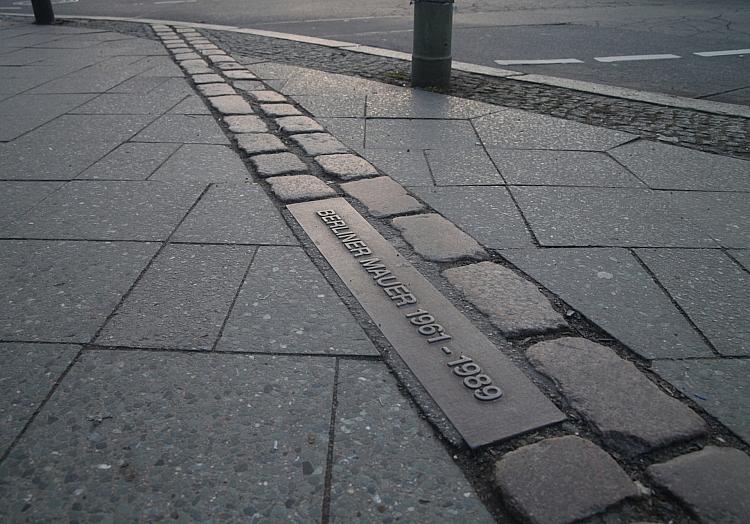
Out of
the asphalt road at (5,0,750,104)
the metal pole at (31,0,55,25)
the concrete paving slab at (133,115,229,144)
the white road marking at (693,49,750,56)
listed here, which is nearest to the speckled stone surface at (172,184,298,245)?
the concrete paving slab at (133,115,229,144)

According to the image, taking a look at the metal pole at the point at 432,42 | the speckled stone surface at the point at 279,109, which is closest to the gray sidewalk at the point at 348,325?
the speckled stone surface at the point at 279,109

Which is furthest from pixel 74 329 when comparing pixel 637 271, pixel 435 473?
pixel 637 271

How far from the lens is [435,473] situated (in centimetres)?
155

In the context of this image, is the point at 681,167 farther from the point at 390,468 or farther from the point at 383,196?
the point at 390,468

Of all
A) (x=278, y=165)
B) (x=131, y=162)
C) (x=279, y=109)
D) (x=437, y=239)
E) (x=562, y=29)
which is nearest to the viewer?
(x=437, y=239)

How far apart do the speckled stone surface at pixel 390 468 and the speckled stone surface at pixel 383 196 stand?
1.38 meters

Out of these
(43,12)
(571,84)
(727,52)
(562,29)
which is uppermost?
(43,12)

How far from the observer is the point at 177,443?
1.63 m

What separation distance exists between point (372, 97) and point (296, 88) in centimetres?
77

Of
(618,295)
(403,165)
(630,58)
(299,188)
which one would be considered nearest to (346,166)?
(403,165)

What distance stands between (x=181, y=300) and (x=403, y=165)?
6.08 feet

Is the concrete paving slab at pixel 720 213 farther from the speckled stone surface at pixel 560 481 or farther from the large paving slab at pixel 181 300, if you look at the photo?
the large paving slab at pixel 181 300

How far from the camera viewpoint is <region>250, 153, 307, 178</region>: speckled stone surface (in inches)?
139

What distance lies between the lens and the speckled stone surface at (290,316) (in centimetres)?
203
